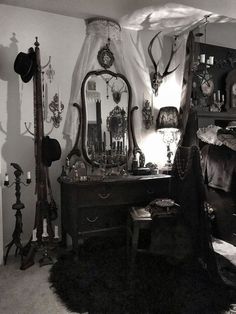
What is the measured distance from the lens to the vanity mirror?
10.5 ft

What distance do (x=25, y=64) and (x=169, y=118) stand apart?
72.8 inches

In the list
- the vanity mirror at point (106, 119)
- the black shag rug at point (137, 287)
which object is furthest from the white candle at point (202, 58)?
the black shag rug at point (137, 287)

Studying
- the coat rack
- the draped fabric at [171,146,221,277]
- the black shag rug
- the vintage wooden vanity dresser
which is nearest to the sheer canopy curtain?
the coat rack

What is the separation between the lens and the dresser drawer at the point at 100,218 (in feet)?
9.07

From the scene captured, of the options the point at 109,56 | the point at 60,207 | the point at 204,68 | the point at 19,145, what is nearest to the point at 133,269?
the point at 60,207

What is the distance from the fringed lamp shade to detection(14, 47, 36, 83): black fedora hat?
170cm

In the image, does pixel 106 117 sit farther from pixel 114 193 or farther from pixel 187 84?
pixel 187 84

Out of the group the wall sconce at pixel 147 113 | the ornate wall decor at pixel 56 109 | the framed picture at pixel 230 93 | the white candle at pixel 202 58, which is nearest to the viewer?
the ornate wall decor at pixel 56 109

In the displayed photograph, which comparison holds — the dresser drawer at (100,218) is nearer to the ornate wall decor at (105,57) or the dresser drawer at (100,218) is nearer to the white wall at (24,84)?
the white wall at (24,84)

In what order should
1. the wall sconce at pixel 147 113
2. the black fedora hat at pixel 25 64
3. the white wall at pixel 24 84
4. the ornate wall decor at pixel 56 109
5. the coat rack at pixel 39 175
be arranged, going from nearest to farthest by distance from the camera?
1. the black fedora hat at pixel 25 64
2. the coat rack at pixel 39 175
3. the white wall at pixel 24 84
4. the ornate wall decor at pixel 56 109
5. the wall sconce at pixel 147 113

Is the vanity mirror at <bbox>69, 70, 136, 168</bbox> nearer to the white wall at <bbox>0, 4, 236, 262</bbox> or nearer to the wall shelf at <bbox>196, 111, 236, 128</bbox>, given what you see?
the white wall at <bbox>0, 4, 236, 262</bbox>

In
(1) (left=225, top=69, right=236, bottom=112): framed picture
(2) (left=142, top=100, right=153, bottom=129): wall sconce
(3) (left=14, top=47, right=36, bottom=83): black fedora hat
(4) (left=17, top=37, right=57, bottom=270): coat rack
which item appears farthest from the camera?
(1) (left=225, top=69, right=236, bottom=112): framed picture

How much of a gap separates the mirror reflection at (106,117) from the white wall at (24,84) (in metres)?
0.30

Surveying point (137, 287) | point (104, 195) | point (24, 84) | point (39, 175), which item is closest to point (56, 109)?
point (24, 84)
